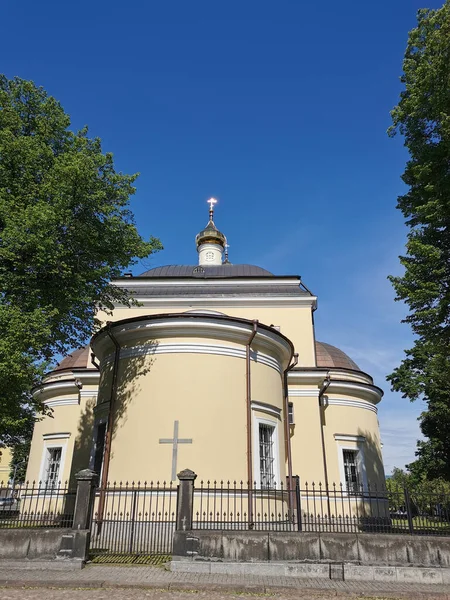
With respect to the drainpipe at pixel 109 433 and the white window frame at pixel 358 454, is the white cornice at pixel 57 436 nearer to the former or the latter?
the drainpipe at pixel 109 433

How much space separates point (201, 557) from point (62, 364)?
13.7 m

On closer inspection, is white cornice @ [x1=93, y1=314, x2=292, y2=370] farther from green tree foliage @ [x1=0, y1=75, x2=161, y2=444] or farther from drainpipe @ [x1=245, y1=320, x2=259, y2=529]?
green tree foliage @ [x1=0, y1=75, x2=161, y2=444]

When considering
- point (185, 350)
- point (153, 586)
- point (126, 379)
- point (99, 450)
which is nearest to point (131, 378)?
point (126, 379)

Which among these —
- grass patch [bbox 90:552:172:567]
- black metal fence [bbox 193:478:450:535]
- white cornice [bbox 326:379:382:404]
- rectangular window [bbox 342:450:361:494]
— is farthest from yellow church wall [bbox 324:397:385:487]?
grass patch [bbox 90:552:172:567]

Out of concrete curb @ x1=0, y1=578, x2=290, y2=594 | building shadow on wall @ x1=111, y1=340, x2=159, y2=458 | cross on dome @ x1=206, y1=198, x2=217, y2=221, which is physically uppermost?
cross on dome @ x1=206, y1=198, x2=217, y2=221

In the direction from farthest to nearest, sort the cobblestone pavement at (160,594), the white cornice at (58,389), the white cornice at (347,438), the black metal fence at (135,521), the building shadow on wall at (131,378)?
the white cornice at (58,389) → the white cornice at (347,438) → the building shadow on wall at (131,378) → the black metal fence at (135,521) → the cobblestone pavement at (160,594)

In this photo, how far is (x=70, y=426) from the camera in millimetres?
17641

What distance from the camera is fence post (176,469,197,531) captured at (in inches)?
334

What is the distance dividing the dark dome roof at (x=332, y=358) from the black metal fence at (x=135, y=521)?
34.0ft

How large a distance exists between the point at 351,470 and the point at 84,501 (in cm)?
1171

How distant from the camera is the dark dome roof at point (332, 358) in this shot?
63.5 ft

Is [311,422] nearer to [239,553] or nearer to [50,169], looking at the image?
[239,553]

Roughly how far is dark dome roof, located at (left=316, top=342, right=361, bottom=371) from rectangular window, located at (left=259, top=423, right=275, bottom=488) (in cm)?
699

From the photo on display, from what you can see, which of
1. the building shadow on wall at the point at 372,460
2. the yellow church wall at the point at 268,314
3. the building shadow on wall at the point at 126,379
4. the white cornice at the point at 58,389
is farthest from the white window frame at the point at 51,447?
the building shadow on wall at the point at 372,460
